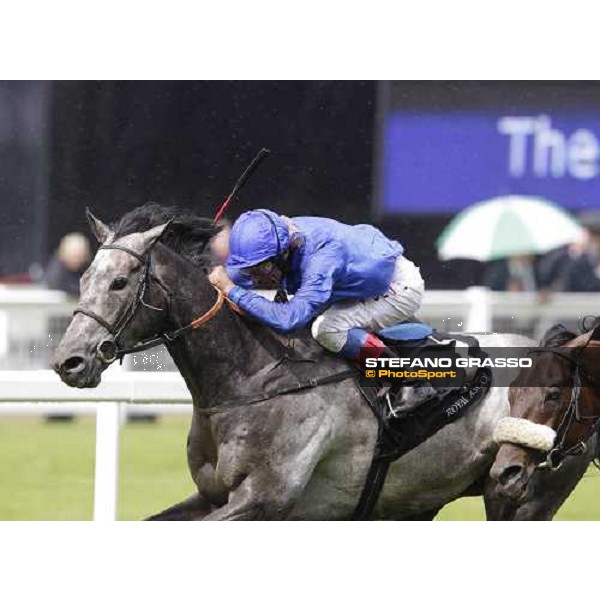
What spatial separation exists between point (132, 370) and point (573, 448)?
7.84 feet

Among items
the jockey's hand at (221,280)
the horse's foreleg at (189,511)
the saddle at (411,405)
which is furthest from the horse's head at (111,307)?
the saddle at (411,405)

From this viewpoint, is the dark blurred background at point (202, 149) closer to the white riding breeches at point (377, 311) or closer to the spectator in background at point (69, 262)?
the spectator in background at point (69, 262)

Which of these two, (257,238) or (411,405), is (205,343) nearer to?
(257,238)

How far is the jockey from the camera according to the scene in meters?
6.18

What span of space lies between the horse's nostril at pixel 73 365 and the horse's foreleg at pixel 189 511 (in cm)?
95

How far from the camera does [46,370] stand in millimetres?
7320

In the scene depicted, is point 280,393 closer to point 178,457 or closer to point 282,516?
point 282,516

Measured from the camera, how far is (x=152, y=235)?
6234mm

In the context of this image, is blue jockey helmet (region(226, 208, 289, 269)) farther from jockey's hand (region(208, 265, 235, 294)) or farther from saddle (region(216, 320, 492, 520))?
saddle (region(216, 320, 492, 520))

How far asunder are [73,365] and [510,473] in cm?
182

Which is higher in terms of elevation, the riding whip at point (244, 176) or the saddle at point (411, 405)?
the riding whip at point (244, 176)

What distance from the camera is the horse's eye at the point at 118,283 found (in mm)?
6086

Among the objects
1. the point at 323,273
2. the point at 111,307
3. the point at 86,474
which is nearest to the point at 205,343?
the point at 111,307

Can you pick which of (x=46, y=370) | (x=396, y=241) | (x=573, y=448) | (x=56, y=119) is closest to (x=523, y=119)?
(x=396, y=241)
